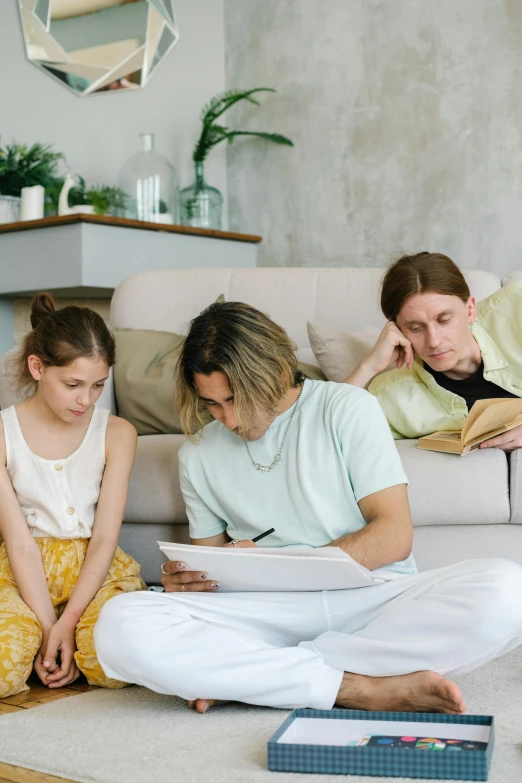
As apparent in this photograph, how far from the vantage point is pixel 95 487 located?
227 centimetres

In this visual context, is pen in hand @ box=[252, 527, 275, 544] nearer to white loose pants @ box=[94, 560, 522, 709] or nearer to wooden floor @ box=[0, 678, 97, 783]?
white loose pants @ box=[94, 560, 522, 709]

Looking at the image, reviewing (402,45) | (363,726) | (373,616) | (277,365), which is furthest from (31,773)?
(402,45)

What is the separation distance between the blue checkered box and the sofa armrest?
898 mm

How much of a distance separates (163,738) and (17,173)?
3468 mm

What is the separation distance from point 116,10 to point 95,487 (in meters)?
3.40

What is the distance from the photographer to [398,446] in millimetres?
2410

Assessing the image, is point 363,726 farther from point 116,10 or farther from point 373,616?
point 116,10

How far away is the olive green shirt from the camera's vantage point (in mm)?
2463

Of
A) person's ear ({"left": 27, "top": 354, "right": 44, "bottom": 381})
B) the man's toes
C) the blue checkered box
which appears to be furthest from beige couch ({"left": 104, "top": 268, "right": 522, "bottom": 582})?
the blue checkered box

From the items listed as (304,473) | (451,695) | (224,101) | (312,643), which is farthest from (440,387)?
(224,101)

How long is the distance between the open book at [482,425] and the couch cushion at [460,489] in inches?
1.4

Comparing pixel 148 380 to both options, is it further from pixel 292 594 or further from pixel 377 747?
pixel 377 747

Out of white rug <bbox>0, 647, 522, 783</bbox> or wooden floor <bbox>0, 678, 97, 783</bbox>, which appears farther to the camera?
wooden floor <bbox>0, 678, 97, 783</bbox>

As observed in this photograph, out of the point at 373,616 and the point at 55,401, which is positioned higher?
the point at 55,401
